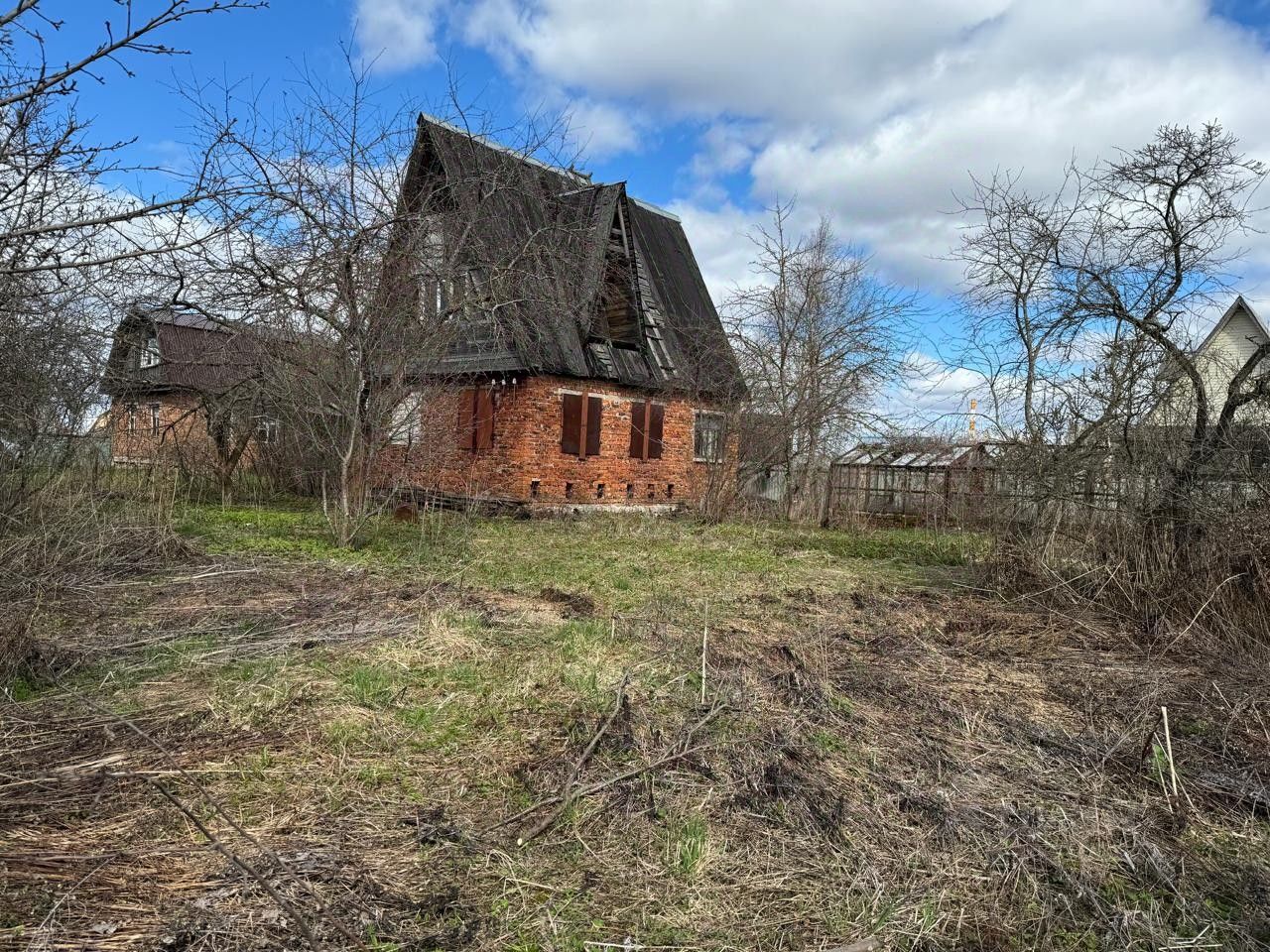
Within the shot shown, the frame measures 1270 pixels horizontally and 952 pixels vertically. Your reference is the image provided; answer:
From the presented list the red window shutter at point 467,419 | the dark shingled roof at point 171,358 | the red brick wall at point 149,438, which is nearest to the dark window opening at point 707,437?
the red window shutter at point 467,419

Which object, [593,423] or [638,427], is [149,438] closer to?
[593,423]

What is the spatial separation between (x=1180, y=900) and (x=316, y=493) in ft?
57.7

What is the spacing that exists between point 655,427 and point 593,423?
7.20 feet

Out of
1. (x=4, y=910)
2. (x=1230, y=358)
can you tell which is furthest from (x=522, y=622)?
(x=1230, y=358)

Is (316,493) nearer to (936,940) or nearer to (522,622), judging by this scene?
(522,622)

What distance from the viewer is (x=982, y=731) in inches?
185

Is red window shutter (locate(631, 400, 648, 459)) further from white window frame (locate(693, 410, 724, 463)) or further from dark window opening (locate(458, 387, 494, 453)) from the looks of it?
dark window opening (locate(458, 387, 494, 453))

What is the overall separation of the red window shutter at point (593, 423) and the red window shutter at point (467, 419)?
7.93 ft

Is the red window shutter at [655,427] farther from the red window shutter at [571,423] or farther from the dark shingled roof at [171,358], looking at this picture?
the dark shingled roof at [171,358]

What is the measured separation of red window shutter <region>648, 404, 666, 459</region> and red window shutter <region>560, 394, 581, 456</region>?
2416 mm

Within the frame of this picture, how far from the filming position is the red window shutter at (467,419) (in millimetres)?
17141

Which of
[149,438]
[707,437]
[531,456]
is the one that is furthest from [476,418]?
[149,438]

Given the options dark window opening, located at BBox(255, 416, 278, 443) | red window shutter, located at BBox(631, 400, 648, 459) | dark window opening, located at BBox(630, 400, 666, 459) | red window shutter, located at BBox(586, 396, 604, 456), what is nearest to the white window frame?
dark window opening, located at BBox(630, 400, 666, 459)

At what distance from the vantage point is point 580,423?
17469 mm
